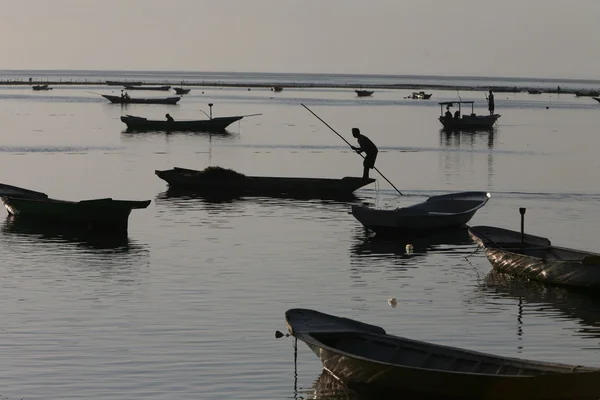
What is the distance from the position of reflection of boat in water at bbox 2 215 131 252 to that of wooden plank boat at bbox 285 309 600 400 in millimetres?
11620

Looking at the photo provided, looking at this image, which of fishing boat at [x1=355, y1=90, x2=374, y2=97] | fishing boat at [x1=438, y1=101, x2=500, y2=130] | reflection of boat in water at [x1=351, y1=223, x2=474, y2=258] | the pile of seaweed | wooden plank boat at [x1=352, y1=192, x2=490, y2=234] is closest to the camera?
reflection of boat in water at [x1=351, y1=223, x2=474, y2=258]

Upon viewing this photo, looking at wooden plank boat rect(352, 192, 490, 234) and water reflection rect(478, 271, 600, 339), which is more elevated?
wooden plank boat rect(352, 192, 490, 234)

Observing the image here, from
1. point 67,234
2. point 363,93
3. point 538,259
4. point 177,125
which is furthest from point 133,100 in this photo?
point 538,259

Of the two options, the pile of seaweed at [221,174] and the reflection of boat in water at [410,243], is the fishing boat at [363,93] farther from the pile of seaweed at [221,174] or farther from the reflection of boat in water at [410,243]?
the reflection of boat in water at [410,243]

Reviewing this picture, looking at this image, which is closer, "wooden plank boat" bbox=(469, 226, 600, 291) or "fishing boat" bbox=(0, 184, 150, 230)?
"wooden plank boat" bbox=(469, 226, 600, 291)

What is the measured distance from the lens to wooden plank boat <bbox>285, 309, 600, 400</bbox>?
1222cm

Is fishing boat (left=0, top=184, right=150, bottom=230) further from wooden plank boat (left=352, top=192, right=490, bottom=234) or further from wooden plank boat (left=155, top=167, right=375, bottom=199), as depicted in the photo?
wooden plank boat (left=155, top=167, right=375, bottom=199)

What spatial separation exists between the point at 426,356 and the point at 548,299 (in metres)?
6.99

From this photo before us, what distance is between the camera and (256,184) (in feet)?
119

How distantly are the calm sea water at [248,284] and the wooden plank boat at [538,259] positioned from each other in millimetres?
270

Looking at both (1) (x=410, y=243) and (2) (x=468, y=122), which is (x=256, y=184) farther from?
(2) (x=468, y=122)

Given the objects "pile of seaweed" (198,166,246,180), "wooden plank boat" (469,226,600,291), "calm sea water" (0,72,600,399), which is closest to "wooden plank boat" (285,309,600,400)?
"calm sea water" (0,72,600,399)

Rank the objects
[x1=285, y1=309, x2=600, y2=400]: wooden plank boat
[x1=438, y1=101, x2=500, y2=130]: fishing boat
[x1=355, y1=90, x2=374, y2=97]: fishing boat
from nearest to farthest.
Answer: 1. [x1=285, y1=309, x2=600, y2=400]: wooden plank boat
2. [x1=438, y1=101, x2=500, y2=130]: fishing boat
3. [x1=355, y1=90, x2=374, y2=97]: fishing boat

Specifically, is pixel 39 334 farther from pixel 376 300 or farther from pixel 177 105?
pixel 177 105
